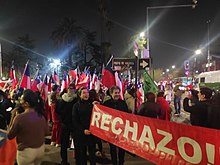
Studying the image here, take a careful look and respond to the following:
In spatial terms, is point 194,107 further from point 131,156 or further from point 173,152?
point 131,156

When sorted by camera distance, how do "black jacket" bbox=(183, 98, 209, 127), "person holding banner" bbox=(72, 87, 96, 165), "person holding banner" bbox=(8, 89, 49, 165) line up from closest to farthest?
"person holding banner" bbox=(8, 89, 49, 165) < "black jacket" bbox=(183, 98, 209, 127) < "person holding banner" bbox=(72, 87, 96, 165)

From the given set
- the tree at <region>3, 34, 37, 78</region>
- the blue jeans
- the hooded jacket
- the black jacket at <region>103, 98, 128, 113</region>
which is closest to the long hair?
the black jacket at <region>103, 98, 128, 113</region>

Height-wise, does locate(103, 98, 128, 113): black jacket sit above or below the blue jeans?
above

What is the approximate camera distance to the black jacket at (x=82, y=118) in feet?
19.3

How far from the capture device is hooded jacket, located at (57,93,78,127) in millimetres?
6578

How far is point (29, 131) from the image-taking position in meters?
4.25

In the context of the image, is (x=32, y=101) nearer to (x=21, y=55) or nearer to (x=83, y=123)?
(x=83, y=123)

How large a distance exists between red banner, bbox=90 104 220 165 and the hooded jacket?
89cm

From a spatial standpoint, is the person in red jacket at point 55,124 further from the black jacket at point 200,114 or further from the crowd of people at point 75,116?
the black jacket at point 200,114

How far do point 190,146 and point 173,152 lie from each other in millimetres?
304

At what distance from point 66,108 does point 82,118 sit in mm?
794

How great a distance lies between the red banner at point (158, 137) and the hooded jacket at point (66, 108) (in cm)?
89

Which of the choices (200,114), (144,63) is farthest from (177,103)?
(200,114)

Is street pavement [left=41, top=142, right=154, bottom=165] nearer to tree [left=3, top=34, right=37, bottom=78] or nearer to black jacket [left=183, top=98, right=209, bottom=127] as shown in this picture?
black jacket [left=183, top=98, right=209, bottom=127]
